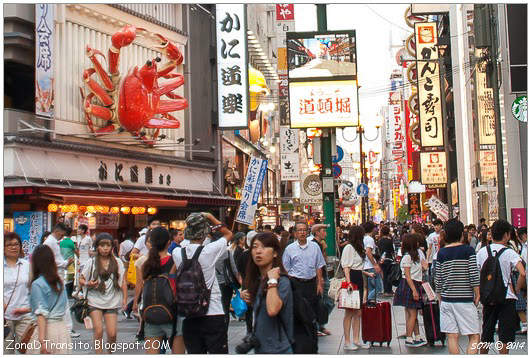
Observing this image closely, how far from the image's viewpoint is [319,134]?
959 inches

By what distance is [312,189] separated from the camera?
898 inches

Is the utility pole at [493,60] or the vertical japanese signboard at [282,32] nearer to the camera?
the utility pole at [493,60]

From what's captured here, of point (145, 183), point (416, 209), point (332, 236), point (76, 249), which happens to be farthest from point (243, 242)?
point (416, 209)

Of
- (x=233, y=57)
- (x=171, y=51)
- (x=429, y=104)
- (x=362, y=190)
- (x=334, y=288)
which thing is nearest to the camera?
(x=334, y=288)

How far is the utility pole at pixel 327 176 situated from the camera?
73.2 feet

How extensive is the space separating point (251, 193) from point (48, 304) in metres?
8.48

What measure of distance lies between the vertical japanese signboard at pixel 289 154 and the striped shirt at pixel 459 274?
1243 inches

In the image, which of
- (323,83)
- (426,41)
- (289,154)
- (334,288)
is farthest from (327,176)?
(426,41)

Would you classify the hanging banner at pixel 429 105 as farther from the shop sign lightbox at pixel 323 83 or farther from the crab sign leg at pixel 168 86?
the shop sign lightbox at pixel 323 83

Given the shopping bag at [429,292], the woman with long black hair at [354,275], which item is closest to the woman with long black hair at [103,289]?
the woman with long black hair at [354,275]

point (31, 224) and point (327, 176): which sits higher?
point (327, 176)

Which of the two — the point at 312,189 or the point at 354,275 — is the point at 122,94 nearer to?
the point at 312,189

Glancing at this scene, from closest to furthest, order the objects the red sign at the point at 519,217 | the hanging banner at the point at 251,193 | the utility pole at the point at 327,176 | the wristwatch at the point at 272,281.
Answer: the wristwatch at the point at 272,281 < the hanging banner at the point at 251,193 < the red sign at the point at 519,217 < the utility pole at the point at 327,176

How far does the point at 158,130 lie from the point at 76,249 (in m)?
12.1
